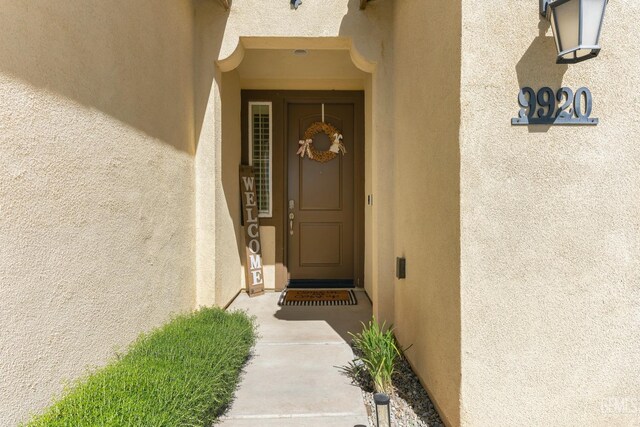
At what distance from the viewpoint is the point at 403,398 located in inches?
92.4

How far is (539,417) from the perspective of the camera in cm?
185

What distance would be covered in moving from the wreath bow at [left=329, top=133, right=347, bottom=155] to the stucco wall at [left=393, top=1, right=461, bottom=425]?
1.87 metres

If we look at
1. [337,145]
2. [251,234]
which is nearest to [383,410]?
[251,234]

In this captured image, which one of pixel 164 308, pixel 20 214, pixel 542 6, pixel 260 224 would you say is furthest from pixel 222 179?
pixel 542 6

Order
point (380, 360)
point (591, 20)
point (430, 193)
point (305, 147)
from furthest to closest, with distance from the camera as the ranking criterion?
point (305, 147) → point (380, 360) → point (430, 193) → point (591, 20)

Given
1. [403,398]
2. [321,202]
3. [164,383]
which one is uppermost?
[321,202]

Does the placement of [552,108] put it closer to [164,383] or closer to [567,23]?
[567,23]

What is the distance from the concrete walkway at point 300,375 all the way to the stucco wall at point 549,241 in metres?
0.80

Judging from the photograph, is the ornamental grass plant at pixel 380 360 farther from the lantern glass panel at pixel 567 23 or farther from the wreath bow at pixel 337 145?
the wreath bow at pixel 337 145

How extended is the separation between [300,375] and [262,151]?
10.3ft

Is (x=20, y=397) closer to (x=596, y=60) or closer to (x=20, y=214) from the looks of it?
(x=20, y=214)

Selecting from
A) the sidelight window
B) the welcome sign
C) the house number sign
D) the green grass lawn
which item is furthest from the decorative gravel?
the sidelight window

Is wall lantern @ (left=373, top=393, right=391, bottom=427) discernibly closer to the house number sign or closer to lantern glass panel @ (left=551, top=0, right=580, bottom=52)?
the house number sign

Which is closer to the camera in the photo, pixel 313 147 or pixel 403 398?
pixel 403 398
